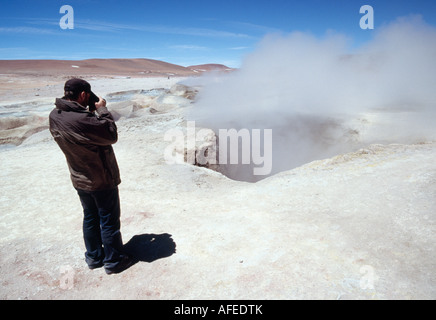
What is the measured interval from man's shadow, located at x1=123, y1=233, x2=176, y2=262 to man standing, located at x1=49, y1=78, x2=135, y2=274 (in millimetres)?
189

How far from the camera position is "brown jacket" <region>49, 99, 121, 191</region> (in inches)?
72.0

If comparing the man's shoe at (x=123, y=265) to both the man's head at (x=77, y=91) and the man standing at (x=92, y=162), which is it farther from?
the man's head at (x=77, y=91)

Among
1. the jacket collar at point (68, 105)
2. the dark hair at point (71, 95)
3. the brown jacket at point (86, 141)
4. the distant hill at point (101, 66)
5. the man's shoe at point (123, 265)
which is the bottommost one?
the man's shoe at point (123, 265)

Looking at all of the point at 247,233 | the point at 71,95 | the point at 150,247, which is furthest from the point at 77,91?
the point at 247,233

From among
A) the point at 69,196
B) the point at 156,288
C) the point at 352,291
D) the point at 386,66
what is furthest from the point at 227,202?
the point at 386,66

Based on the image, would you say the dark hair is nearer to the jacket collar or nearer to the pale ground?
the jacket collar

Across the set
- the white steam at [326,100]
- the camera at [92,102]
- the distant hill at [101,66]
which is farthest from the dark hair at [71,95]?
the distant hill at [101,66]

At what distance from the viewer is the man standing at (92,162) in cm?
184

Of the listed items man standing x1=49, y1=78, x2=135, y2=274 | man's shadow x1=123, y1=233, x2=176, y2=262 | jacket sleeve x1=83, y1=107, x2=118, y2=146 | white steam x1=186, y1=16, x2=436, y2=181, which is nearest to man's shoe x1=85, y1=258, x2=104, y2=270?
man standing x1=49, y1=78, x2=135, y2=274

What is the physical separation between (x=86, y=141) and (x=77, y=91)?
14.3 inches

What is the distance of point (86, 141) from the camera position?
6.07ft

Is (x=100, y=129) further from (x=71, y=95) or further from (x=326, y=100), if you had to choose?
(x=326, y=100)

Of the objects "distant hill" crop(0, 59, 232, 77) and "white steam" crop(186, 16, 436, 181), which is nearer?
"white steam" crop(186, 16, 436, 181)
